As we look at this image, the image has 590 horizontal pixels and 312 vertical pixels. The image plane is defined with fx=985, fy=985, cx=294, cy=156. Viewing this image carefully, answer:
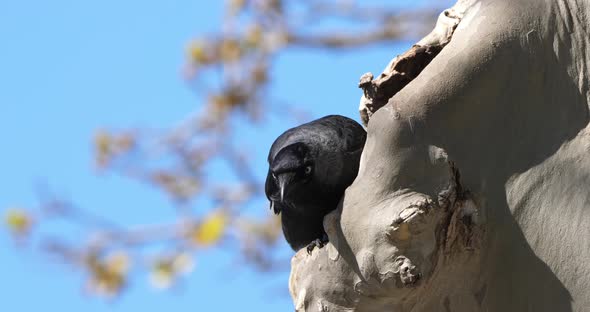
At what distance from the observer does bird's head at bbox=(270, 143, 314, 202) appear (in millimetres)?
3646

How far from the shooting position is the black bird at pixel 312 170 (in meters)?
3.61

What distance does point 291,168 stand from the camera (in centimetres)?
365

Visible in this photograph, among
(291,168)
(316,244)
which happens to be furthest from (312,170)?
(316,244)

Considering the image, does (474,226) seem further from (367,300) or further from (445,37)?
(445,37)

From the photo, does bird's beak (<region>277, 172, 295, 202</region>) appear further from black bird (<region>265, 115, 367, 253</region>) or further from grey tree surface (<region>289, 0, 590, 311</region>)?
grey tree surface (<region>289, 0, 590, 311</region>)

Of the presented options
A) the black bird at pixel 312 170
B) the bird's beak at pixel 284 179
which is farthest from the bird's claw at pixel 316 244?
the bird's beak at pixel 284 179

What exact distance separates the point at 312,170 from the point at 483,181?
1.00 metres

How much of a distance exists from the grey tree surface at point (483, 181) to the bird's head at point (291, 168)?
692mm

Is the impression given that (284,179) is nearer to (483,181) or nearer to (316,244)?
(316,244)

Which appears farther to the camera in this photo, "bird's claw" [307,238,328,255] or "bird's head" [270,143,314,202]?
"bird's head" [270,143,314,202]

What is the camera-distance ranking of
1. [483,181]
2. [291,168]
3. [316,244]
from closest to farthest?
[483,181]
[316,244]
[291,168]

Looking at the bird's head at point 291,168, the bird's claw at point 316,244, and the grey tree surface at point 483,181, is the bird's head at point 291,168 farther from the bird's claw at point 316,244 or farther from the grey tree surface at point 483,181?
the grey tree surface at point 483,181

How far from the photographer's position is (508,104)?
2912 millimetres

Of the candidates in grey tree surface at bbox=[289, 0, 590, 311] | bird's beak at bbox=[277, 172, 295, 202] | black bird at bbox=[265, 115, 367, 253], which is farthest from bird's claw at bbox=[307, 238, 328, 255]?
bird's beak at bbox=[277, 172, 295, 202]
